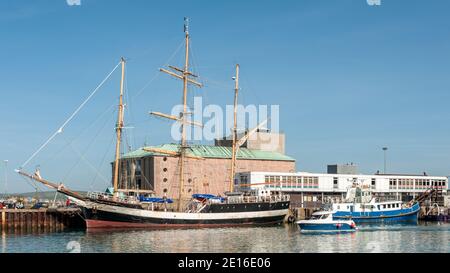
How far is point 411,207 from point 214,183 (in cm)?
3901

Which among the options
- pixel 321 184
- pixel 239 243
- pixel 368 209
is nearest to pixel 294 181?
pixel 321 184

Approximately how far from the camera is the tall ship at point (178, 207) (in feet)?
257

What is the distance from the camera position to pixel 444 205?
11962 centimetres

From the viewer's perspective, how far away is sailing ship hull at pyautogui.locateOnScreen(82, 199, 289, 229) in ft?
255

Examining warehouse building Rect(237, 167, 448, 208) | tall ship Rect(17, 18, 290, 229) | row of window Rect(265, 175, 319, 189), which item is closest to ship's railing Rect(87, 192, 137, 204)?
tall ship Rect(17, 18, 290, 229)

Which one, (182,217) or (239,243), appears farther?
(182,217)

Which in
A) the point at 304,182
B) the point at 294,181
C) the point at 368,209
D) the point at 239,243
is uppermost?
the point at 294,181

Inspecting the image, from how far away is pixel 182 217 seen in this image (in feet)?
274

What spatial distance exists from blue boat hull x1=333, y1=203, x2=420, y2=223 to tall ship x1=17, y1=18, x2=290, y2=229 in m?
10.9

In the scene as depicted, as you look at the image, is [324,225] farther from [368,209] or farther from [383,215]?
[383,215]

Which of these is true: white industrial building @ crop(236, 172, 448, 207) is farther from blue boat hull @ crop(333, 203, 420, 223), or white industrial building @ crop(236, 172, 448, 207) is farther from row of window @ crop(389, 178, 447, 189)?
blue boat hull @ crop(333, 203, 420, 223)

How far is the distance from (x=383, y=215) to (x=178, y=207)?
3393 cm

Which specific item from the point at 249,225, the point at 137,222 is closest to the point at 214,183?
the point at 249,225
